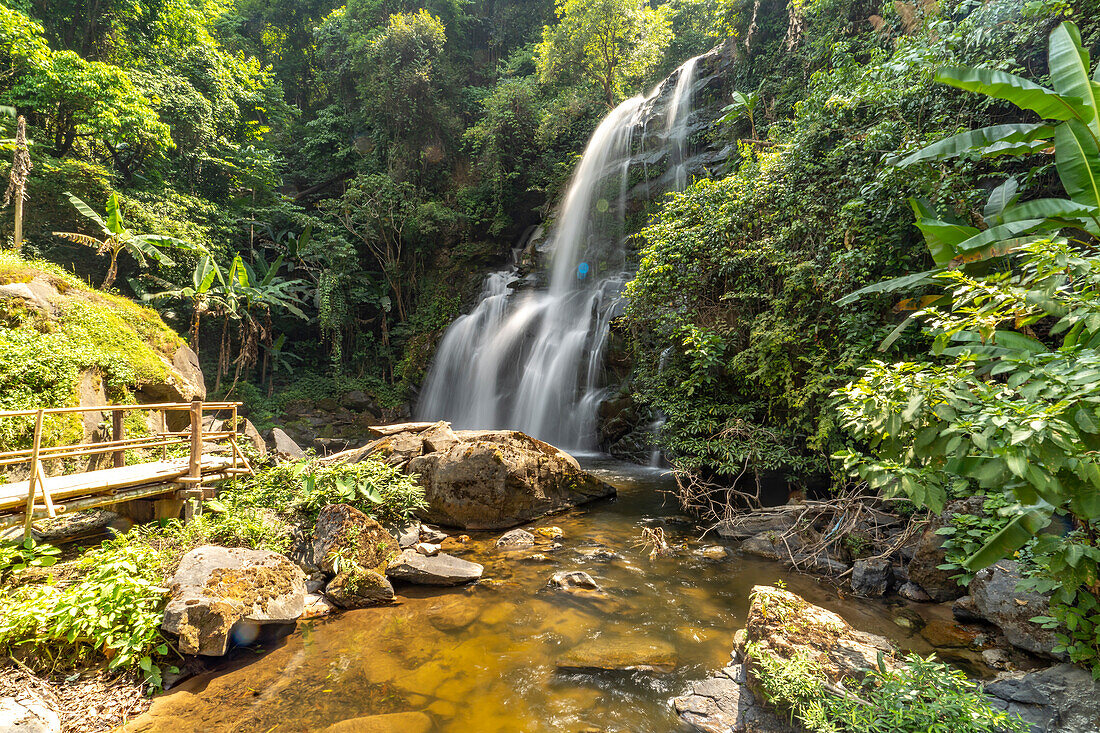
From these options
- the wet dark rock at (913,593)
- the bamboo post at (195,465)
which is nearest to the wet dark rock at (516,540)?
the bamboo post at (195,465)

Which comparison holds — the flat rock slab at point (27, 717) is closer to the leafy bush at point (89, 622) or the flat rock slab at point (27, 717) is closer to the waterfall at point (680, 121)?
the leafy bush at point (89, 622)

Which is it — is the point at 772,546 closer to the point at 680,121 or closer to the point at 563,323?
the point at 563,323

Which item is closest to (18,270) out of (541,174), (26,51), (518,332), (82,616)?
(26,51)

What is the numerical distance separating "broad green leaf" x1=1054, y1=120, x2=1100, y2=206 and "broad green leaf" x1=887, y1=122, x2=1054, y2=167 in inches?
9.2

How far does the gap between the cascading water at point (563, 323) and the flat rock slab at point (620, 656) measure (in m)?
8.77

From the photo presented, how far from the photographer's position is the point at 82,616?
3537 mm

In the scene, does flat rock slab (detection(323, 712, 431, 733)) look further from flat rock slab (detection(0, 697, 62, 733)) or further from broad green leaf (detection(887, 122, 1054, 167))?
broad green leaf (detection(887, 122, 1054, 167))

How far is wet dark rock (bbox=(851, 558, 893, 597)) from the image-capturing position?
496cm

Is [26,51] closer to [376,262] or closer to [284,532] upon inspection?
[376,262]

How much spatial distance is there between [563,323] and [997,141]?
466 inches

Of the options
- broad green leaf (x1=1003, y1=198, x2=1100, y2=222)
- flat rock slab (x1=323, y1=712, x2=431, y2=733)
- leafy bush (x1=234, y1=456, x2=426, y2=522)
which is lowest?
flat rock slab (x1=323, y1=712, x2=431, y2=733)

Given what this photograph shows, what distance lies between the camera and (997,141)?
4434mm

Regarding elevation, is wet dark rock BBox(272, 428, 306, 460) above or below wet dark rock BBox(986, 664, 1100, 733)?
above

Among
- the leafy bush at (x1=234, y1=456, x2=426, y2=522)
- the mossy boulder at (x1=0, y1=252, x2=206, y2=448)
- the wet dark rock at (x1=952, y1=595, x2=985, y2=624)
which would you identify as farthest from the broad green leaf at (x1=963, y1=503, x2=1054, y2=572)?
the mossy boulder at (x1=0, y1=252, x2=206, y2=448)
